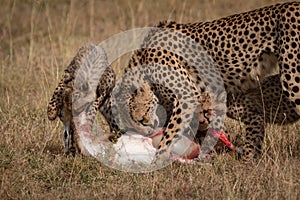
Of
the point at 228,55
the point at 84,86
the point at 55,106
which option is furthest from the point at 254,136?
the point at 55,106

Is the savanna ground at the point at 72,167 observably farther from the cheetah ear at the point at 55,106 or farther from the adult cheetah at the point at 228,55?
the adult cheetah at the point at 228,55

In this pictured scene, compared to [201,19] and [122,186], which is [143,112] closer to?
[122,186]

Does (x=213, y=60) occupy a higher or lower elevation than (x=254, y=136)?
higher

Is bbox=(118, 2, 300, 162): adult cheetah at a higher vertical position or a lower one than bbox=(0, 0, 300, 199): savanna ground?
higher

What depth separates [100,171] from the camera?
5.16m

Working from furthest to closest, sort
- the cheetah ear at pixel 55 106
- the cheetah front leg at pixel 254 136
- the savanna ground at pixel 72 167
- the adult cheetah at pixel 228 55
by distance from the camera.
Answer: the cheetah ear at pixel 55 106, the cheetah front leg at pixel 254 136, the adult cheetah at pixel 228 55, the savanna ground at pixel 72 167

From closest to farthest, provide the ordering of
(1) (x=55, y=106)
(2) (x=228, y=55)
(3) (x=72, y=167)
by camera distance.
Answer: (3) (x=72, y=167) → (2) (x=228, y=55) → (1) (x=55, y=106)

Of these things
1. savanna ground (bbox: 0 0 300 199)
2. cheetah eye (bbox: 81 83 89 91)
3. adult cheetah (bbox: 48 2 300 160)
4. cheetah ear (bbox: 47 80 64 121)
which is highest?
adult cheetah (bbox: 48 2 300 160)

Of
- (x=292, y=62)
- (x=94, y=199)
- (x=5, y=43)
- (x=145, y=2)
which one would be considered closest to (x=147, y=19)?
(x=145, y=2)

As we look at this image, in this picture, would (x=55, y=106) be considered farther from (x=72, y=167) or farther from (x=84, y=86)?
(x=72, y=167)

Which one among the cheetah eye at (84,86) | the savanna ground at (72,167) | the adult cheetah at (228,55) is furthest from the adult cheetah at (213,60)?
the savanna ground at (72,167)

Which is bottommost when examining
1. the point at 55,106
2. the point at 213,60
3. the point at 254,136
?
the point at 254,136

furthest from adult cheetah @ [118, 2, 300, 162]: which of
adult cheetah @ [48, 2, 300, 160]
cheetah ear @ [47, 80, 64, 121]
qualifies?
cheetah ear @ [47, 80, 64, 121]

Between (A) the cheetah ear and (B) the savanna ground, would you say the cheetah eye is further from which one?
(B) the savanna ground
